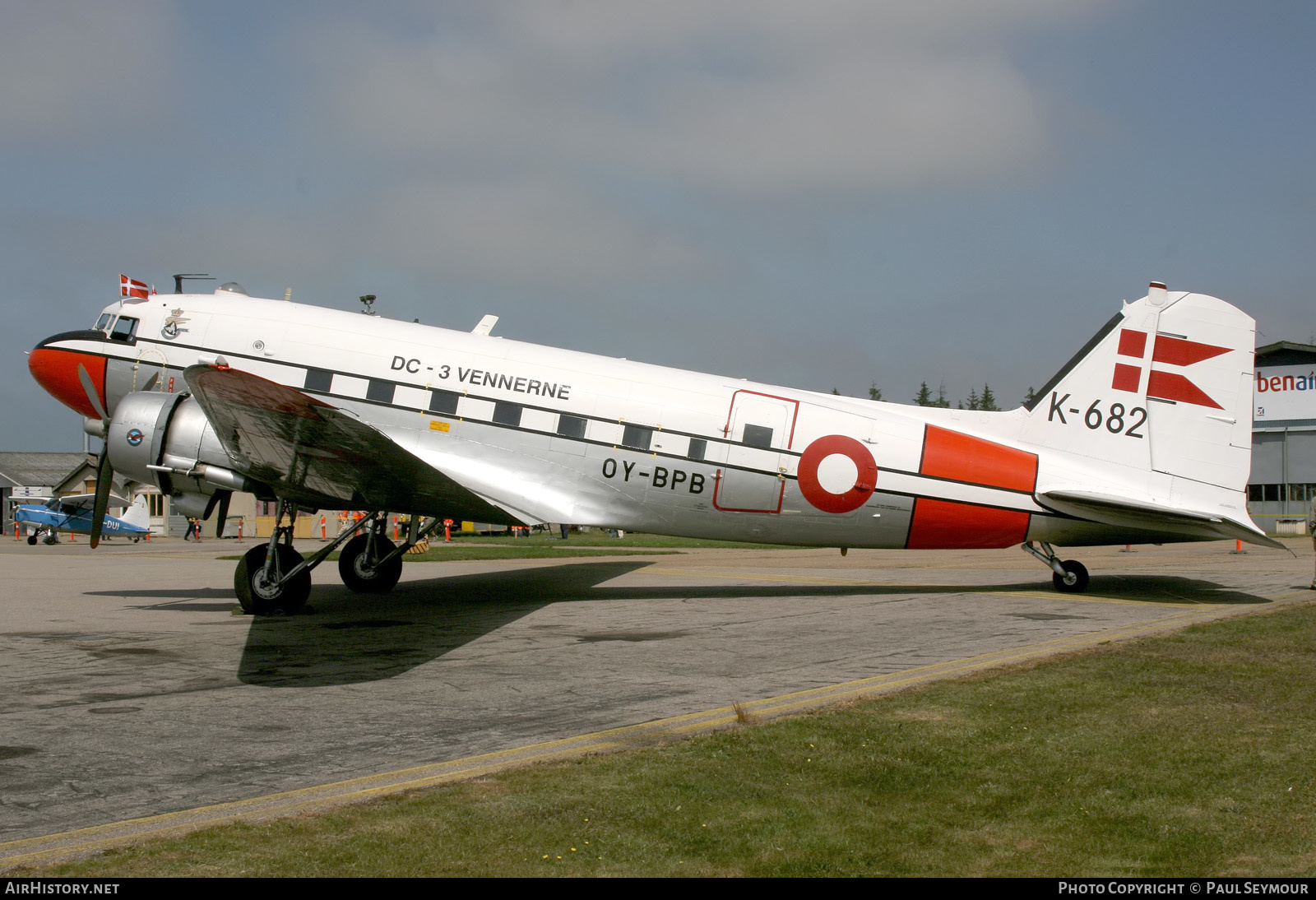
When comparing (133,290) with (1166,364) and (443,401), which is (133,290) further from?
(1166,364)

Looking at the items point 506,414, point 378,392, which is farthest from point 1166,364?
point 378,392

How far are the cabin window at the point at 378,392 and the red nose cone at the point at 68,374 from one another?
4.51m

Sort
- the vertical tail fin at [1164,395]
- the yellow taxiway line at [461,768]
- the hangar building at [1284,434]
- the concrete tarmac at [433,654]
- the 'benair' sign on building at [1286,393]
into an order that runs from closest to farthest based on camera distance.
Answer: the yellow taxiway line at [461,768] → the concrete tarmac at [433,654] → the vertical tail fin at [1164,395] → the hangar building at [1284,434] → the 'benair' sign on building at [1286,393]

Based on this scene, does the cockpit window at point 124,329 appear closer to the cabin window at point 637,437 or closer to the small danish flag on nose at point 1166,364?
the cabin window at point 637,437

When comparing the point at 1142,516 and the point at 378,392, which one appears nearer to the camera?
the point at 1142,516

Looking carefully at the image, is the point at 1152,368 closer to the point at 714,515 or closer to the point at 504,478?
the point at 714,515

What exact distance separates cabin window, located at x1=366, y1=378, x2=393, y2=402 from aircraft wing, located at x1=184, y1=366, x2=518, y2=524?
1.74 metres

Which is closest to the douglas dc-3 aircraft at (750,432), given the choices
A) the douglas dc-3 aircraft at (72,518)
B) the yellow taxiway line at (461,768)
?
the yellow taxiway line at (461,768)

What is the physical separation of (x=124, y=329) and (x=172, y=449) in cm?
332

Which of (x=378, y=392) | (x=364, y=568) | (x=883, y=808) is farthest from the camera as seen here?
(x=364, y=568)

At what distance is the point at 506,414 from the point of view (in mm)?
14844

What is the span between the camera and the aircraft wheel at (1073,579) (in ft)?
51.4

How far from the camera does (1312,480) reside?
46406 mm

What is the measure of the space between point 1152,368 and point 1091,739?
10150 mm
